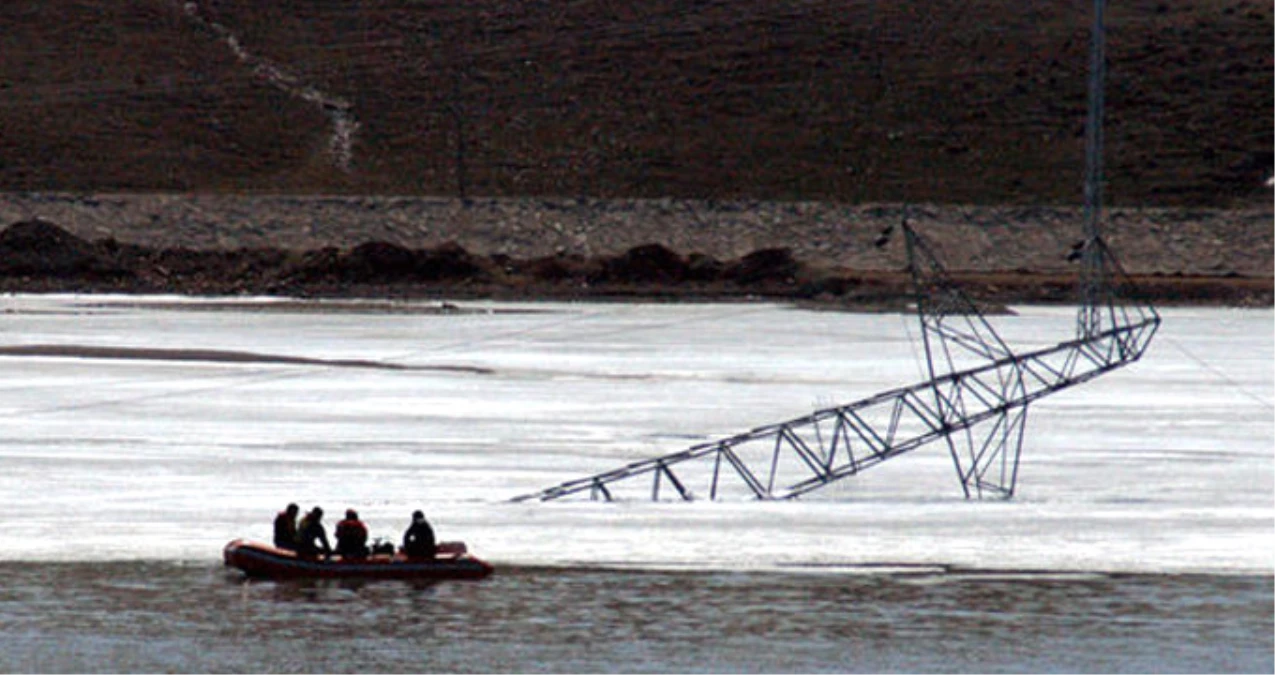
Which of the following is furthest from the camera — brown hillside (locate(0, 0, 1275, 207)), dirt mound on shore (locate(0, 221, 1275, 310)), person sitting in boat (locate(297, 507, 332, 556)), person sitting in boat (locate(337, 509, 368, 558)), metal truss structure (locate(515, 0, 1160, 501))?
brown hillside (locate(0, 0, 1275, 207))

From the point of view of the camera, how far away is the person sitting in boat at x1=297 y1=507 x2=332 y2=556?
87.7ft

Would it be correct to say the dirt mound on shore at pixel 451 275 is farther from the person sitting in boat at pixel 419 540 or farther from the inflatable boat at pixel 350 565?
the person sitting in boat at pixel 419 540

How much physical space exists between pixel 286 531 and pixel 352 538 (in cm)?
79

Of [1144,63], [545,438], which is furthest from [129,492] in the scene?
[1144,63]

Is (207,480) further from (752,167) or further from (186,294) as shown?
(752,167)

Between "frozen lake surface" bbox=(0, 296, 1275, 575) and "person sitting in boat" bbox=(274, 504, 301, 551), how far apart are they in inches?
33.1

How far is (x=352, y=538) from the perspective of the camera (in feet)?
87.2

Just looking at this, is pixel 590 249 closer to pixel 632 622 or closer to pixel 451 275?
pixel 451 275

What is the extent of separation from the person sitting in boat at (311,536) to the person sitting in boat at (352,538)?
7.2 inches

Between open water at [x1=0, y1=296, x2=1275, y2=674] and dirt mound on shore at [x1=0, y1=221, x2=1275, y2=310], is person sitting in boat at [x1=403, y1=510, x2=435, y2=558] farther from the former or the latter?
dirt mound on shore at [x1=0, y1=221, x2=1275, y2=310]

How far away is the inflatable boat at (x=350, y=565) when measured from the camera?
85.7 feet

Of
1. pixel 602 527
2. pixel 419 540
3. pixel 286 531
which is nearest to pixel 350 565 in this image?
pixel 286 531

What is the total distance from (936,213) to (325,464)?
5596 cm

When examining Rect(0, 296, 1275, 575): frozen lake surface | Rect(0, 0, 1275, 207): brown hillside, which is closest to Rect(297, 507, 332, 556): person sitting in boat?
Rect(0, 296, 1275, 575): frozen lake surface
